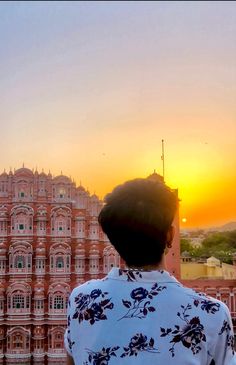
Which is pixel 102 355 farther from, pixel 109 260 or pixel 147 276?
pixel 109 260

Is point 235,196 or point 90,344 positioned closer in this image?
point 90,344

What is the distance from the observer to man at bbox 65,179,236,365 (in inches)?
21.1

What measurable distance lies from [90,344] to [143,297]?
3.7 inches

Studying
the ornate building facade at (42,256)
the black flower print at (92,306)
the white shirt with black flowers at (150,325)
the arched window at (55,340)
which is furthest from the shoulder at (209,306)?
the arched window at (55,340)

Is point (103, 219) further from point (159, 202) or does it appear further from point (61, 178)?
point (61, 178)

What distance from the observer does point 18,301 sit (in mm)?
3395

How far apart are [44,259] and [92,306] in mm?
3004

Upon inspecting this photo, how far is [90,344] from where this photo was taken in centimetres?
56

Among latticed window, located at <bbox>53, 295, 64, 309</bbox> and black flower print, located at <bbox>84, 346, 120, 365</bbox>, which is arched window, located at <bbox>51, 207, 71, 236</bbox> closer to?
latticed window, located at <bbox>53, 295, 64, 309</bbox>

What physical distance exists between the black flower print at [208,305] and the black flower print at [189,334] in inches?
0.7

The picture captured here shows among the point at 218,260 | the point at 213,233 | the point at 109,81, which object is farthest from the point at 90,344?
the point at 218,260

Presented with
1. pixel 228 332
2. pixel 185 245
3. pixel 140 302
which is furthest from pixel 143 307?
pixel 185 245

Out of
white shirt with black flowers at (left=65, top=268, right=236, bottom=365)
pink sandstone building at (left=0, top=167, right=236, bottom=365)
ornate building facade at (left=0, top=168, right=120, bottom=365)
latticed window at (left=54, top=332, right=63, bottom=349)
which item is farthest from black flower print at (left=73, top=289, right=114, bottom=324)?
latticed window at (left=54, top=332, right=63, bottom=349)

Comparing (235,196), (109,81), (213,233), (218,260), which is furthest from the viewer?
(218,260)
